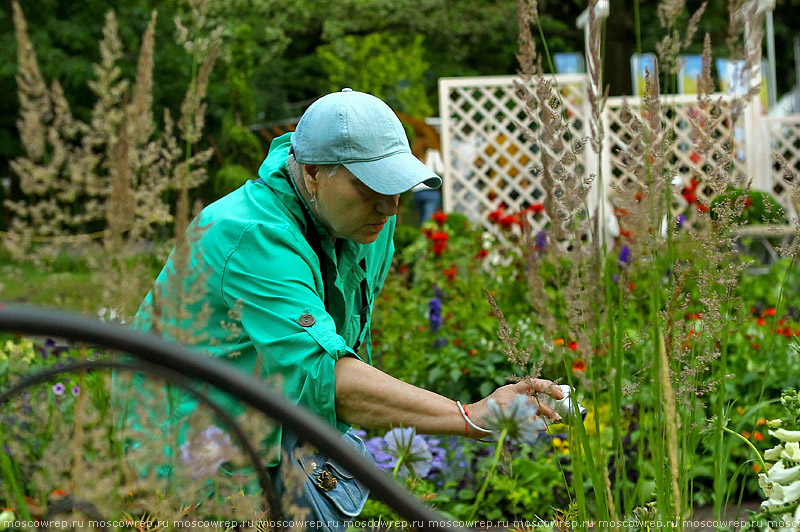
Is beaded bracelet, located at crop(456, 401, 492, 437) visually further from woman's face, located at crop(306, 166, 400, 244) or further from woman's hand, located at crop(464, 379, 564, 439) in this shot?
woman's face, located at crop(306, 166, 400, 244)

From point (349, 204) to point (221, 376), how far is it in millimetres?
1143

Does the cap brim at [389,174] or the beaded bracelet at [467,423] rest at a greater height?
the cap brim at [389,174]

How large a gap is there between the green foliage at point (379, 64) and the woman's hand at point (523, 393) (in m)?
15.4

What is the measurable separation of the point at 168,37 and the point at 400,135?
16.5 meters

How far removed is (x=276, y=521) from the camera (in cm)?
103

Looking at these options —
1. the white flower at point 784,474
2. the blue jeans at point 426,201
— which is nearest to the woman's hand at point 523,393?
the white flower at point 784,474

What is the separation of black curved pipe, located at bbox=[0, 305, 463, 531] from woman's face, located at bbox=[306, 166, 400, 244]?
1.11 m

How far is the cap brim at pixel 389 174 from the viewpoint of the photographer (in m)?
1.78

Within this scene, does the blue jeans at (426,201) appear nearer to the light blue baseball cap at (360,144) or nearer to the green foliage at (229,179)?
the green foliage at (229,179)

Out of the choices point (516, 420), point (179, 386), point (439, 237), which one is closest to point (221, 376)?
point (179, 386)

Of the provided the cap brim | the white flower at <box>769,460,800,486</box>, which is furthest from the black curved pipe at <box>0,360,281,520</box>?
the cap brim

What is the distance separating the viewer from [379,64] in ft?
56.7

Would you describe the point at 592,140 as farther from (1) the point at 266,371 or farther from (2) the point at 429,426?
(1) the point at 266,371

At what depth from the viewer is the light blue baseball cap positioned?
179cm
